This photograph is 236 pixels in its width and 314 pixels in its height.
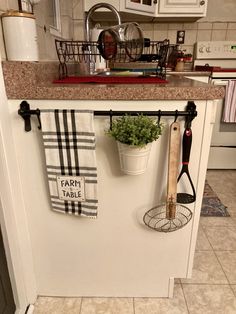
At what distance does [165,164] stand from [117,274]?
0.56 metres

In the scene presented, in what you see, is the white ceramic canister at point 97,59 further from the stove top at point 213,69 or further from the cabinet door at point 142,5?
the stove top at point 213,69

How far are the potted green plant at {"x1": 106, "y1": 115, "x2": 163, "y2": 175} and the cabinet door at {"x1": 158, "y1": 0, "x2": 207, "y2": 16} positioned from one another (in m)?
2.10

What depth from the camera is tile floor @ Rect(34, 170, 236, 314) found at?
3.59 feet

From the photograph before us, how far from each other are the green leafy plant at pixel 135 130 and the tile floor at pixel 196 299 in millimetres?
788

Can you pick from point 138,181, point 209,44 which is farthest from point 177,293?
point 209,44

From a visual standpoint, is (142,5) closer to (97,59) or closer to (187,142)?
(97,59)

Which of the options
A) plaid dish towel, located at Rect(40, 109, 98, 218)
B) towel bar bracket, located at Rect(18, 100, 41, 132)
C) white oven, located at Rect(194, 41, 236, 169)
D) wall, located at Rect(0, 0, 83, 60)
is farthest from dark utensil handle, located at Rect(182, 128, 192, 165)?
white oven, located at Rect(194, 41, 236, 169)

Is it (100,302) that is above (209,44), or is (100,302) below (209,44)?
below

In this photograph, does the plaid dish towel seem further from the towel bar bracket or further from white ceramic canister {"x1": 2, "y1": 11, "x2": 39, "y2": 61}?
white ceramic canister {"x1": 2, "y1": 11, "x2": 39, "y2": 61}

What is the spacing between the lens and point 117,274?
111 cm

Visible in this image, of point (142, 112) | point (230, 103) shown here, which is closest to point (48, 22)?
point (142, 112)

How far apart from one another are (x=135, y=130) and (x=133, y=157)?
0.09 meters

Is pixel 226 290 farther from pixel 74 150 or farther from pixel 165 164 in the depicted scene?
pixel 74 150

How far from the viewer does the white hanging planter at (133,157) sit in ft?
2.59
